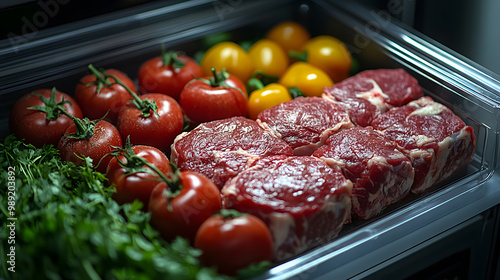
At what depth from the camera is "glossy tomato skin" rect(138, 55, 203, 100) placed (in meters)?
1.82

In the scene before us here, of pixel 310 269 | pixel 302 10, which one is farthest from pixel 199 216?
pixel 302 10

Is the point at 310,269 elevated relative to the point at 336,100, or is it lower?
lower

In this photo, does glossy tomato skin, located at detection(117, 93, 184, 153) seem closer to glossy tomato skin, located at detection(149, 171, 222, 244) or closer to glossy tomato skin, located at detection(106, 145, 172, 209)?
glossy tomato skin, located at detection(106, 145, 172, 209)

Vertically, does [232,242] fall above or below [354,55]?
below

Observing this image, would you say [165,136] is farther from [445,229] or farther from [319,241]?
[445,229]

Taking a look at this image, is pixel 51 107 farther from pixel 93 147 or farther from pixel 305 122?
pixel 305 122

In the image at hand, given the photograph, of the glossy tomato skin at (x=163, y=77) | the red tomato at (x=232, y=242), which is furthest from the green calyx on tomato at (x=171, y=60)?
the red tomato at (x=232, y=242)

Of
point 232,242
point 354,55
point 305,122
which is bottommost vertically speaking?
point 232,242

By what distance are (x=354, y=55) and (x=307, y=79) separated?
0.29 m

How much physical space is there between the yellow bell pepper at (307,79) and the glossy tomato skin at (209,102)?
0.81ft

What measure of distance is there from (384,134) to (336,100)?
0.23m

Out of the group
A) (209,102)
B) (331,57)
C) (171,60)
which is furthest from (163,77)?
(331,57)

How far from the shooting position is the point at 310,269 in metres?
1.27

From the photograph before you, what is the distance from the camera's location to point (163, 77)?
71.7 inches
